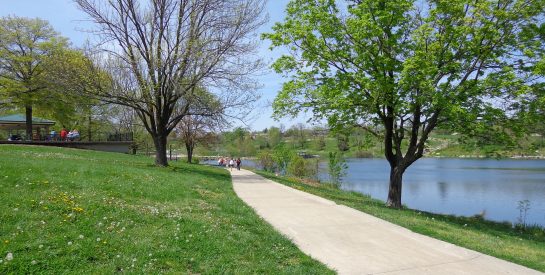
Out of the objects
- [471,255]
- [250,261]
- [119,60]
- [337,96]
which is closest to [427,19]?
[337,96]

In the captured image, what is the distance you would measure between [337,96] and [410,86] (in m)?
2.48

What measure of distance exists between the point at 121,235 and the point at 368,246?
14.6 ft

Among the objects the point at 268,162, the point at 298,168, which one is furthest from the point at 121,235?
the point at 268,162

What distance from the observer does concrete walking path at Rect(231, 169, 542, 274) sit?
22.4ft

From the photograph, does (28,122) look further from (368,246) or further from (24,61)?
(368,246)

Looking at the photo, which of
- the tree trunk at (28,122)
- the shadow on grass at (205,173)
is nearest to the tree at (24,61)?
the tree trunk at (28,122)

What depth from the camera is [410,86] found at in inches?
555

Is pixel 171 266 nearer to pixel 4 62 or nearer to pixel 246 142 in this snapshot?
pixel 4 62

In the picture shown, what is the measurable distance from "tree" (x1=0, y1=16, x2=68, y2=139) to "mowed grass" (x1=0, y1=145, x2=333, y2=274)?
29857mm

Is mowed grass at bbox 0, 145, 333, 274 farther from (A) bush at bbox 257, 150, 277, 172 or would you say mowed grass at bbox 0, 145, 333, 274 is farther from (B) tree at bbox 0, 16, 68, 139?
(A) bush at bbox 257, 150, 277, 172

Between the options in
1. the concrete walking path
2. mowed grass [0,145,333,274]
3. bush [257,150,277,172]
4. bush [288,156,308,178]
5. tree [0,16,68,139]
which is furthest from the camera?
bush [257,150,277,172]

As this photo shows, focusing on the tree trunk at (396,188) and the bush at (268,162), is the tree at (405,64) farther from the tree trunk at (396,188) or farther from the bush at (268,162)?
the bush at (268,162)

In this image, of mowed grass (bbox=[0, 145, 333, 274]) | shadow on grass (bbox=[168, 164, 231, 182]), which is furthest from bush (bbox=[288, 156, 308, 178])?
mowed grass (bbox=[0, 145, 333, 274])

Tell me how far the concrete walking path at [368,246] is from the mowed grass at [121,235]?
58 centimetres
